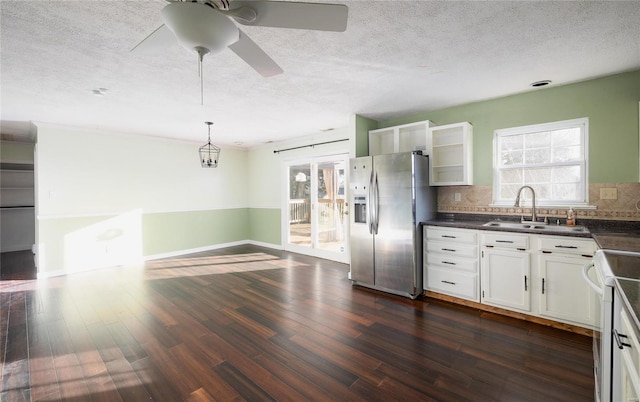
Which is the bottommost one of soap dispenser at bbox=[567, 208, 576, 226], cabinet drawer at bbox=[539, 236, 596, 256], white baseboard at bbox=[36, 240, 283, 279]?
white baseboard at bbox=[36, 240, 283, 279]

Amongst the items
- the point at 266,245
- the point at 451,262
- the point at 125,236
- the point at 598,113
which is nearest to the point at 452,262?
the point at 451,262

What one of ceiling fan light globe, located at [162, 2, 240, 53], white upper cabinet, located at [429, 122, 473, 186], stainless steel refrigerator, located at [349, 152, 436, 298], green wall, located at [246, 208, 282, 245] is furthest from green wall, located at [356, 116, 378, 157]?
ceiling fan light globe, located at [162, 2, 240, 53]

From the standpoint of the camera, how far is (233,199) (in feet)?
22.7

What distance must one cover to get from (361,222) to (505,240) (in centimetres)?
164

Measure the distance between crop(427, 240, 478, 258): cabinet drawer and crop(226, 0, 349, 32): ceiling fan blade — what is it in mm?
2700

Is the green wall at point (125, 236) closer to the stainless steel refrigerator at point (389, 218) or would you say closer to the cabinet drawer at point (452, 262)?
the stainless steel refrigerator at point (389, 218)

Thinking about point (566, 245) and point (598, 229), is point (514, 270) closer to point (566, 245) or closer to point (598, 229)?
point (566, 245)

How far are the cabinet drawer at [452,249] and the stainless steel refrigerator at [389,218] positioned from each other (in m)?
0.15

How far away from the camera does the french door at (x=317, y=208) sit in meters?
5.39

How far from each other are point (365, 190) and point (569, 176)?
2.19m

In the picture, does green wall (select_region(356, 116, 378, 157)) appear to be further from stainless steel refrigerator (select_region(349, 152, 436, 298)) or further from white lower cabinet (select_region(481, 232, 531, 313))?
white lower cabinet (select_region(481, 232, 531, 313))

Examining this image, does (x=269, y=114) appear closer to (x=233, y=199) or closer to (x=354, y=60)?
(x=354, y=60)

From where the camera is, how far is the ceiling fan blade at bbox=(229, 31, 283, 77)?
60.6 inches

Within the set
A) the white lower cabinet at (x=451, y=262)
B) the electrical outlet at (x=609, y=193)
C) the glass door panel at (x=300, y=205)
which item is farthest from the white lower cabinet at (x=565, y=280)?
the glass door panel at (x=300, y=205)
